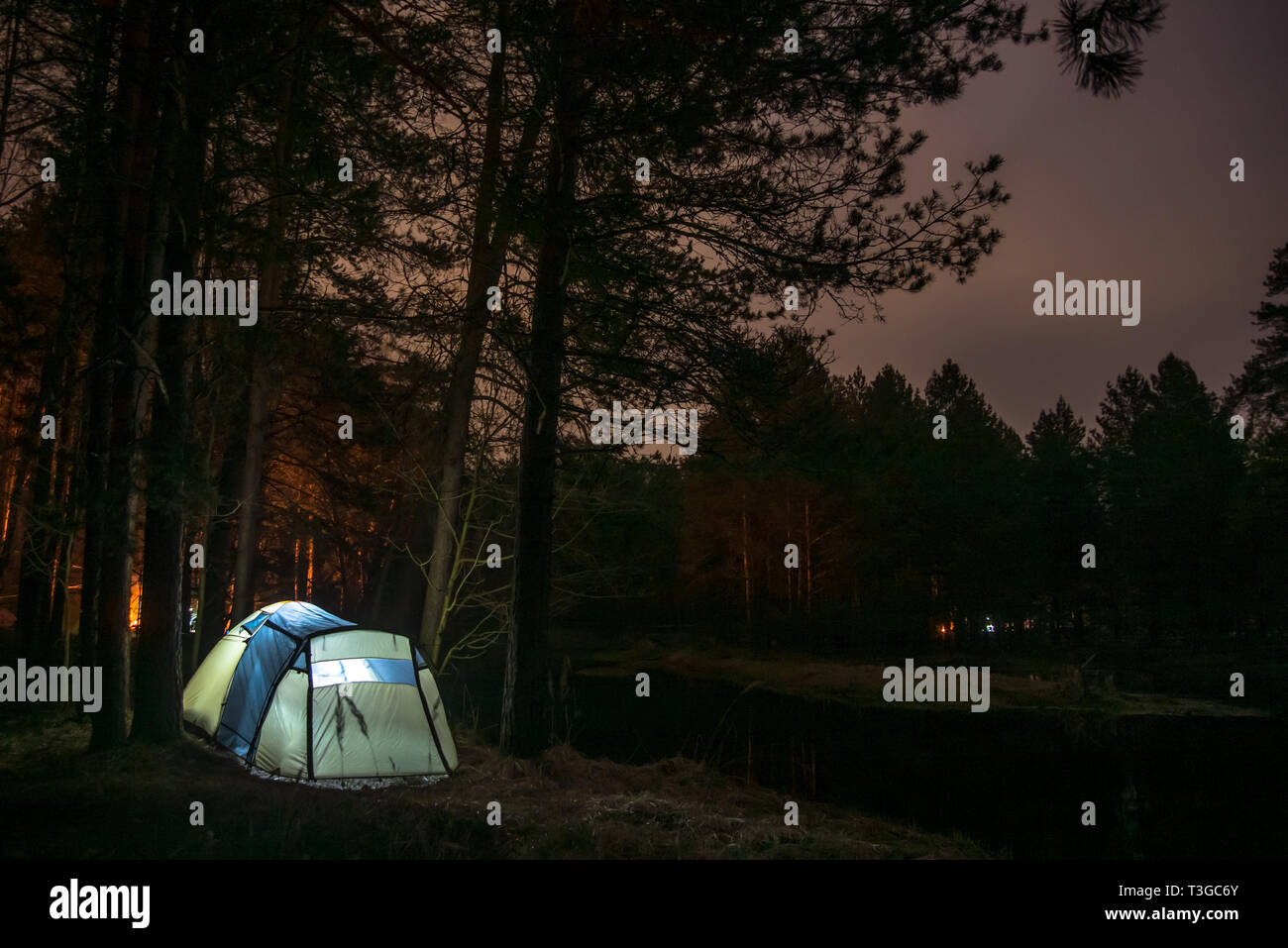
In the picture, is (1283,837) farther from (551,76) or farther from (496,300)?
(551,76)

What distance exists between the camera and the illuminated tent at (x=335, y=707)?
33.1 feet

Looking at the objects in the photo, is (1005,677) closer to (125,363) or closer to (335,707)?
(335,707)

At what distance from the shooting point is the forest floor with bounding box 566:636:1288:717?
1001 inches

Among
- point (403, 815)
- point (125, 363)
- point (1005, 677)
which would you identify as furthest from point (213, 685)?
point (1005, 677)

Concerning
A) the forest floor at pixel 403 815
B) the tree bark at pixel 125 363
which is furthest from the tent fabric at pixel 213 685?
the tree bark at pixel 125 363

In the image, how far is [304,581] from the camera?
35.6 meters

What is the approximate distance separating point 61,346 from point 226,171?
733 centimetres

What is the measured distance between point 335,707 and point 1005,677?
2575 centimetres

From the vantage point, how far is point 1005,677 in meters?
29.9

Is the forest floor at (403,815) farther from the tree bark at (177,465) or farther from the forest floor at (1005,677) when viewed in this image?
the forest floor at (1005,677)

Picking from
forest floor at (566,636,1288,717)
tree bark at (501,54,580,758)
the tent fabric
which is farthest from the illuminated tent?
forest floor at (566,636,1288,717)

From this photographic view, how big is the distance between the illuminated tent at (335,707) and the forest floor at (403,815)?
0.49 meters

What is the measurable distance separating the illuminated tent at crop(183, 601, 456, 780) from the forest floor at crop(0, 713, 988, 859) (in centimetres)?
49
